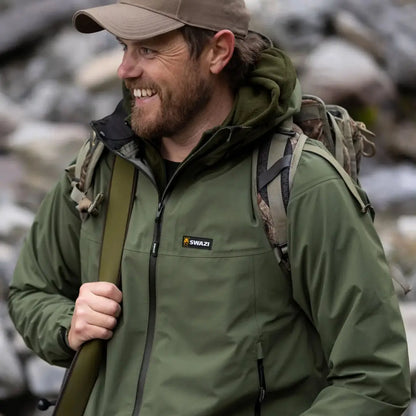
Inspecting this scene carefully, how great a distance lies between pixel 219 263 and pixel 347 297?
393mm

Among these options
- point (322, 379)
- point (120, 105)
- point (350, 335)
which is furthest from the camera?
point (120, 105)

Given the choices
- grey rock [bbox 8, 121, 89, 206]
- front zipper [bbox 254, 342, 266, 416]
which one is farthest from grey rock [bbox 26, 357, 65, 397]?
front zipper [bbox 254, 342, 266, 416]

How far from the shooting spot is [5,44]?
13469 millimetres

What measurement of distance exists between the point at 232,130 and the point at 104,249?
0.58m

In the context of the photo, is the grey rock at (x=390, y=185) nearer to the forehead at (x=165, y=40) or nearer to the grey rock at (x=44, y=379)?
the grey rock at (x=44, y=379)

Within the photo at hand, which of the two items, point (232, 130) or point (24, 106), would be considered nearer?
point (232, 130)

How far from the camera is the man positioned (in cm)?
289

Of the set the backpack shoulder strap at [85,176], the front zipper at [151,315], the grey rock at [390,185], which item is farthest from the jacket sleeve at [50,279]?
the grey rock at [390,185]

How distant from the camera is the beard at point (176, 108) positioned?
3.09m

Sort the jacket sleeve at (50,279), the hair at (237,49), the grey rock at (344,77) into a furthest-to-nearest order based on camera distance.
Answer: the grey rock at (344,77) → the jacket sleeve at (50,279) → the hair at (237,49)

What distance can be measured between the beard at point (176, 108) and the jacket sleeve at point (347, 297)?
0.42 metres

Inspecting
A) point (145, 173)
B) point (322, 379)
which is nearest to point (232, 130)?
point (145, 173)

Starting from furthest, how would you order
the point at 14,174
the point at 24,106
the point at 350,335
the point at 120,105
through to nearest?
the point at 24,106, the point at 14,174, the point at 120,105, the point at 350,335

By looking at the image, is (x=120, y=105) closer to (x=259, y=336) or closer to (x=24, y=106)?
(x=259, y=336)
